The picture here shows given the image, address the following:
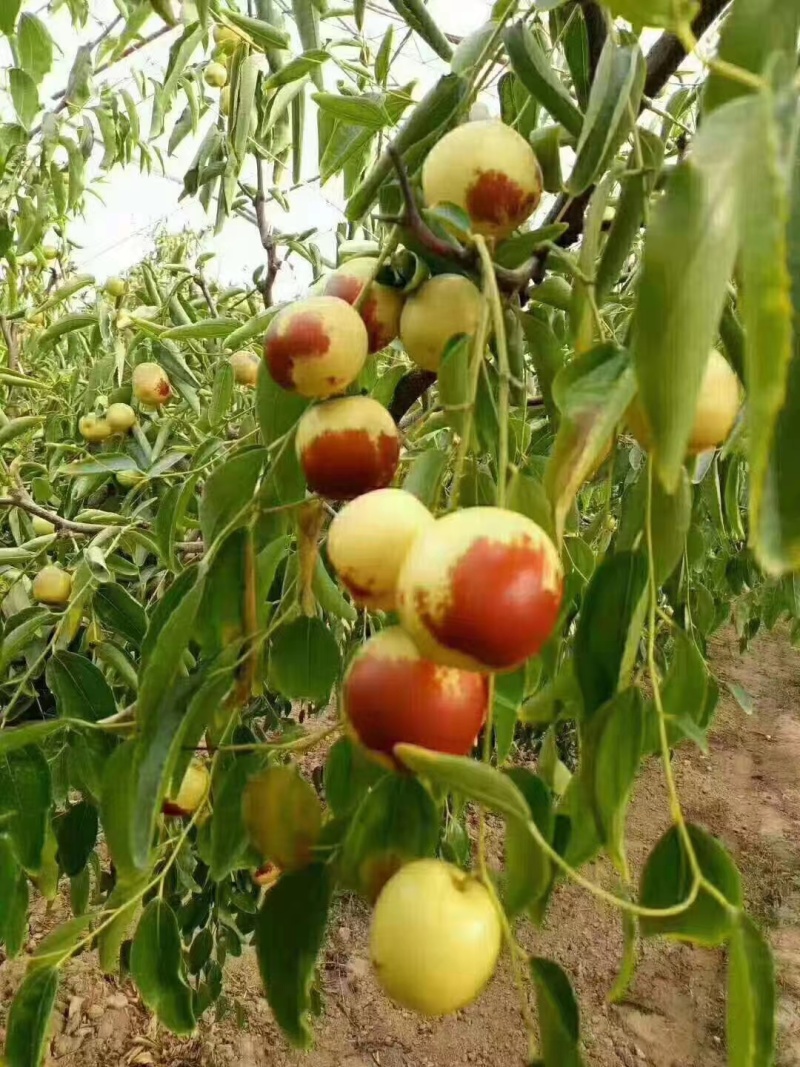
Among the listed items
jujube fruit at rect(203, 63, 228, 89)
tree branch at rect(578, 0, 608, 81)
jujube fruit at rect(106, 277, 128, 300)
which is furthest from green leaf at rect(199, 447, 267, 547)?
jujube fruit at rect(106, 277, 128, 300)

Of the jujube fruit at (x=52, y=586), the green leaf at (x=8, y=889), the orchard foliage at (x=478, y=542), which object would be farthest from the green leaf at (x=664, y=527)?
the jujube fruit at (x=52, y=586)

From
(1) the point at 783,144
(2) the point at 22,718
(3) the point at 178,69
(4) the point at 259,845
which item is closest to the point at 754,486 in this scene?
(1) the point at 783,144

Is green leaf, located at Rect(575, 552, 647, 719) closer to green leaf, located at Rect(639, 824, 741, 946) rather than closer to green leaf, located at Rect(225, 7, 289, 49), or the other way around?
green leaf, located at Rect(639, 824, 741, 946)

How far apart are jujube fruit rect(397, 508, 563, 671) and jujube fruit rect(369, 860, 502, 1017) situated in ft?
0.32

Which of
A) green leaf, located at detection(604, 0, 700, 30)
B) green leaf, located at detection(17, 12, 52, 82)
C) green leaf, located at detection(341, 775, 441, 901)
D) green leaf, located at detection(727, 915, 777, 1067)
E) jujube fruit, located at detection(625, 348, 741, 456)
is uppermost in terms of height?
green leaf, located at detection(604, 0, 700, 30)

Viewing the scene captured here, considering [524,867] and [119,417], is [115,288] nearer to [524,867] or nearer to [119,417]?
[119,417]

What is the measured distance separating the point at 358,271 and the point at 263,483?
0.14 meters

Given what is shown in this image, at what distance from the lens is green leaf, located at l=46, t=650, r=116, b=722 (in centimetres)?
70

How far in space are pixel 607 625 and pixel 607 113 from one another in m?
0.24

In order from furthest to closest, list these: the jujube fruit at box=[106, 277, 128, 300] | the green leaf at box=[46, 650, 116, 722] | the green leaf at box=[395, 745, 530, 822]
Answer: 1. the jujube fruit at box=[106, 277, 128, 300]
2. the green leaf at box=[46, 650, 116, 722]
3. the green leaf at box=[395, 745, 530, 822]

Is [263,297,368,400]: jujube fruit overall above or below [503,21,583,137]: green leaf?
below

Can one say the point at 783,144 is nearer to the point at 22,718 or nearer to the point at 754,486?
the point at 754,486

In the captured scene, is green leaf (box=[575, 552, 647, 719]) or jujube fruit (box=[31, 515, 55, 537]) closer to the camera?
green leaf (box=[575, 552, 647, 719])

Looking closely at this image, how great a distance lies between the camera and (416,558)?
1.05 ft
